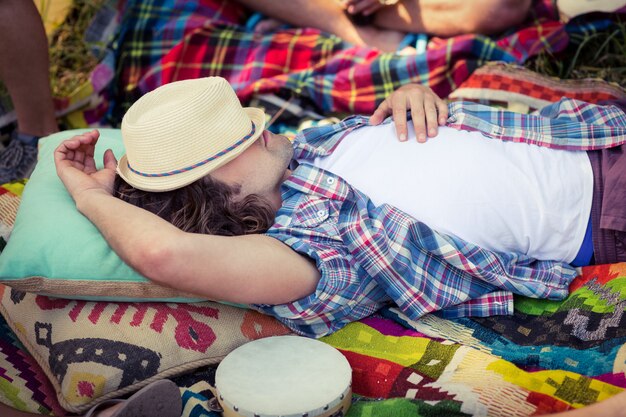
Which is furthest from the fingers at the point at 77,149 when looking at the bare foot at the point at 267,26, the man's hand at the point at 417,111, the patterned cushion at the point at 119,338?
the bare foot at the point at 267,26

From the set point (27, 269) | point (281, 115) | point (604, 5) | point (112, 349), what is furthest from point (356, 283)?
point (604, 5)

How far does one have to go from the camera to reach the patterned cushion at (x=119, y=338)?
5.73ft

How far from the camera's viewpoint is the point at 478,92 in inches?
112

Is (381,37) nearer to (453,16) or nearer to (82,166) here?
(453,16)

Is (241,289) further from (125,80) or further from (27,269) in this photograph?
(125,80)

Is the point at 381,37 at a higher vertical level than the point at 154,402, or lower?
higher

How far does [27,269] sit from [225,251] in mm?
543

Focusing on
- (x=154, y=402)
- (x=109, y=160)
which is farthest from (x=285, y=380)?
(x=109, y=160)

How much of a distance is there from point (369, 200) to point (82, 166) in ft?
2.74

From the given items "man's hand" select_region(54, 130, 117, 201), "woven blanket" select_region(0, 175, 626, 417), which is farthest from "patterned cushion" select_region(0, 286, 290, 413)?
"man's hand" select_region(54, 130, 117, 201)

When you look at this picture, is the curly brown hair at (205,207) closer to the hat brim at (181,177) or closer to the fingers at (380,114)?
the hat brim at (181,177)

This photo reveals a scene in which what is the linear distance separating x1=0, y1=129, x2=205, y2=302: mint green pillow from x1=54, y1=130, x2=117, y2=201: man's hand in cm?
7

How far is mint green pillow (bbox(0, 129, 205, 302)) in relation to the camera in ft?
6.02

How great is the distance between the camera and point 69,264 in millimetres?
1836
